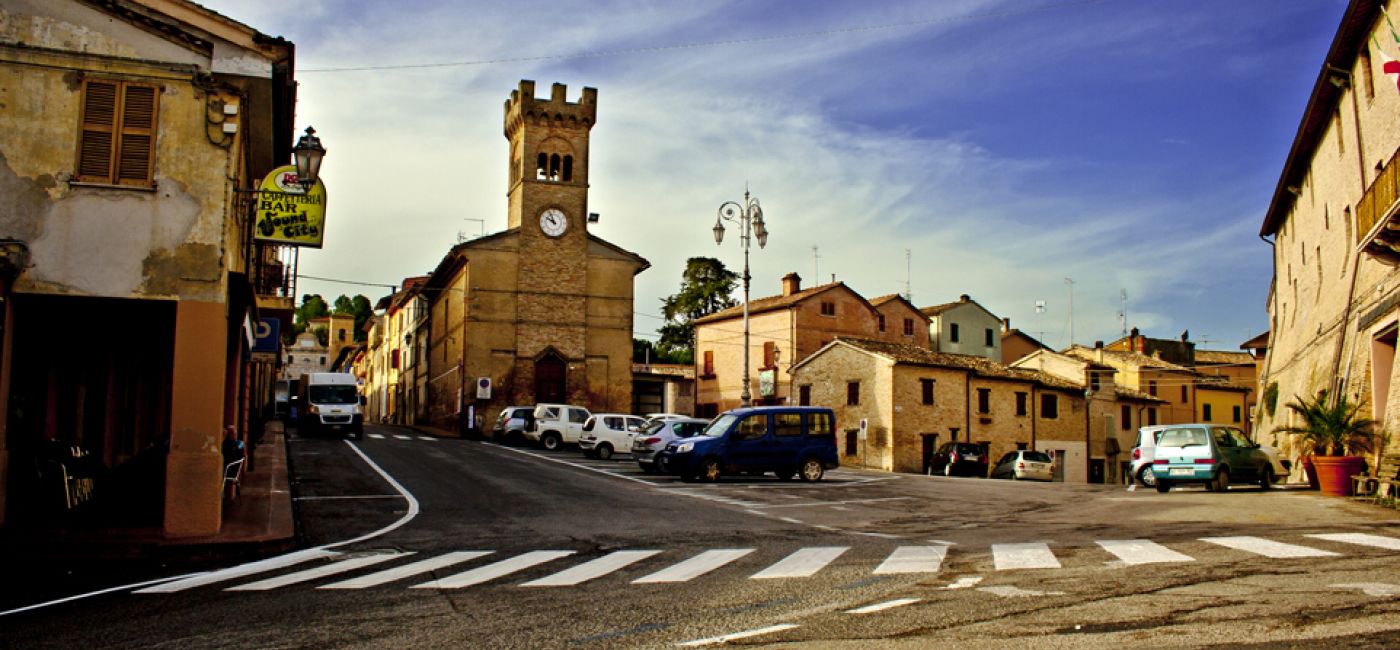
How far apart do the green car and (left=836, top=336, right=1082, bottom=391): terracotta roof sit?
807 inches

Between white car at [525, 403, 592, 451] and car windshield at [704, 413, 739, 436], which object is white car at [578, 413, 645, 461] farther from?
car windshield at [704, 413, 739, 436]

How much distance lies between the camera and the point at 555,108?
55469 millimetres

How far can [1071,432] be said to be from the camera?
52.7 meters

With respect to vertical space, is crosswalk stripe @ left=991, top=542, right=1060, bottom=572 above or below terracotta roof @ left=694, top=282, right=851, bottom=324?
below

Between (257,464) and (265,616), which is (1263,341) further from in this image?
(265,616)

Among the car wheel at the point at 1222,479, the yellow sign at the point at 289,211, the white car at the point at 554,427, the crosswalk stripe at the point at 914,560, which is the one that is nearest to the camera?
the crosswalk stripe at the point at 914,560

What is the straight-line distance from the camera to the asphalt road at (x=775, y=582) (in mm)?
6938

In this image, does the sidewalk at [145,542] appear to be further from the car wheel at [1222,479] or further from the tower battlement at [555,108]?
the tower battlement at [555,108]

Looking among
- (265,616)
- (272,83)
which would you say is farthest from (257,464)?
(265,616)

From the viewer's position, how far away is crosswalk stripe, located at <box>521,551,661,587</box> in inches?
372

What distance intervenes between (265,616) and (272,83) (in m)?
9.93

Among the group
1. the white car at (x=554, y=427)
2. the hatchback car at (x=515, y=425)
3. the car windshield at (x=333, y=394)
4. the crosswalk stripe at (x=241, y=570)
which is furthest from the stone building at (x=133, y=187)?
the hatchback car at (x=515, y=425)

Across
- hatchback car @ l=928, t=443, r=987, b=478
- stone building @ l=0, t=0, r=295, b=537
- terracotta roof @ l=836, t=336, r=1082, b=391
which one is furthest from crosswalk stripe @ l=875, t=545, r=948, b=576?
terracotta roof @ l=836, t=336, r=1082, b=391

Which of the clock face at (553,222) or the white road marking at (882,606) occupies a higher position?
the clock face at (553,222)
